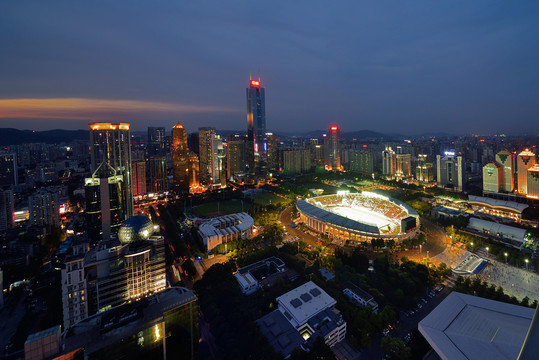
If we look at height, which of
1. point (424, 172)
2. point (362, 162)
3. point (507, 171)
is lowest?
point (424, 172)

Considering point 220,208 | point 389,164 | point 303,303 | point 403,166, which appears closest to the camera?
point 303,303

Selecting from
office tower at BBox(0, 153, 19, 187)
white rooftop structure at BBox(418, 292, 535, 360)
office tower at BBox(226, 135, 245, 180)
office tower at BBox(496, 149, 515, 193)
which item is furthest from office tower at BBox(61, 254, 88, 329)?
office tower at BBox(496, 149, 515, 193)

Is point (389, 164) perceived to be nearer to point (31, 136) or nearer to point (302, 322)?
point (302, 322)

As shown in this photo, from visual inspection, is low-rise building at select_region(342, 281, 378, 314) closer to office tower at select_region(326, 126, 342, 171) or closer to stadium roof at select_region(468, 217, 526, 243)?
stadium roof at select_region(468, 217, 526, 243)

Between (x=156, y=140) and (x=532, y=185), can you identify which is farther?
(x=156, y=140)

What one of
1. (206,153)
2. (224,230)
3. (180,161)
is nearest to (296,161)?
(206,153)

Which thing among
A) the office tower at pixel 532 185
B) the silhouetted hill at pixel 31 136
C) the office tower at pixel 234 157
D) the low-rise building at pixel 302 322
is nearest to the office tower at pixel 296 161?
the office tower at pixel 234 157
